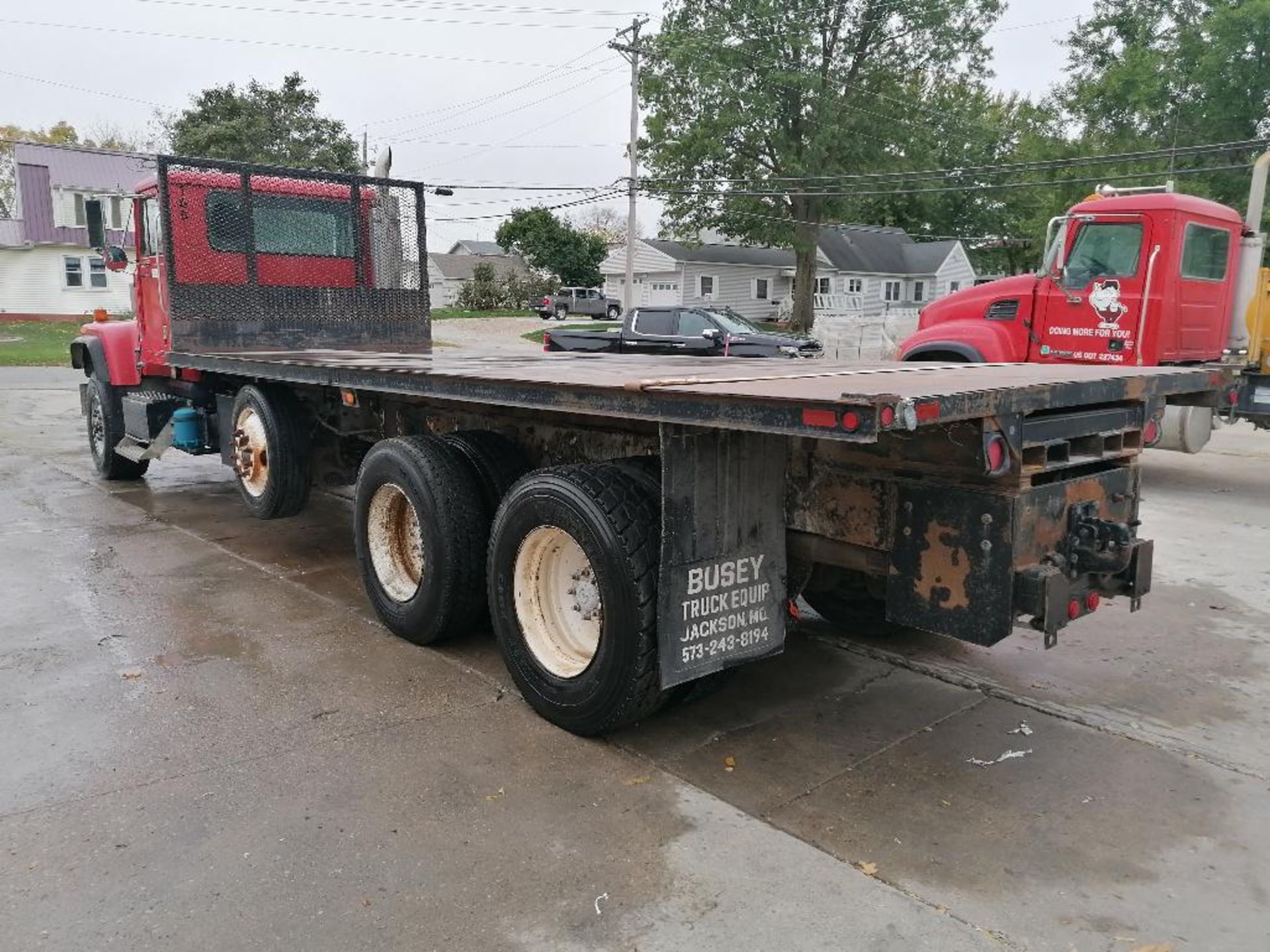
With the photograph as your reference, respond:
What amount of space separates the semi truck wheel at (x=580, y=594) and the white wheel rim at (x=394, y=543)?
1.13 m

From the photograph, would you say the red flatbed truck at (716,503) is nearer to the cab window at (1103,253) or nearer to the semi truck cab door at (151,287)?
the semi truck cab door at (151,287)

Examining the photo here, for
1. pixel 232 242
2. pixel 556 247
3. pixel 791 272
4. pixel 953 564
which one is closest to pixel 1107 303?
pixel 953 564

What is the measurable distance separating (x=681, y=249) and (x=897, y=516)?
47.4m

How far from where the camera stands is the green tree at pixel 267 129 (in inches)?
1741

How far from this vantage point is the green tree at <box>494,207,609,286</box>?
5728 centimetres

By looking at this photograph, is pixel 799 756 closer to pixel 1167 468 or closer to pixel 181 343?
pixel 181 343

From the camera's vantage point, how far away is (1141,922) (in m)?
3.01

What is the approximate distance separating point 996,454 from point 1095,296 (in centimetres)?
736

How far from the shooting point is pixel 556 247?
5716 centimetres

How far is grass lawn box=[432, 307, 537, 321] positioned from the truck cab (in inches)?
1384

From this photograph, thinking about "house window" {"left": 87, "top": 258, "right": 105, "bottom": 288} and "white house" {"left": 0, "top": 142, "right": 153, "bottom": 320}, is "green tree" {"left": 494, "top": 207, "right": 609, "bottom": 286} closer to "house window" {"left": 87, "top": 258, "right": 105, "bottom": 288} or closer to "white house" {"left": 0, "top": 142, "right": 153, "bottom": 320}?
"white house" {"left": 0, "top": 142, "right": 153, "bottom": 320}

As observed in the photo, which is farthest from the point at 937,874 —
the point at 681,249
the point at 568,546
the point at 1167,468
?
the point at 681,249

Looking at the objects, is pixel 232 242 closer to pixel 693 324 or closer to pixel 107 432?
pixel 107 432

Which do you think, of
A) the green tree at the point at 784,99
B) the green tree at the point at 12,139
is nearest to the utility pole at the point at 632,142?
the green tree at the point at 784,99
